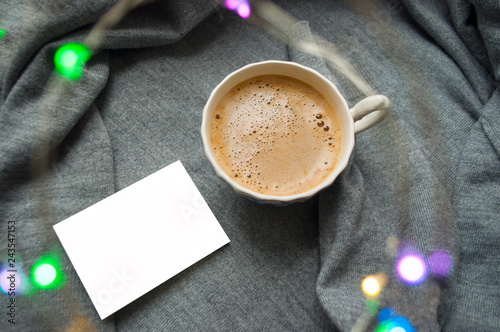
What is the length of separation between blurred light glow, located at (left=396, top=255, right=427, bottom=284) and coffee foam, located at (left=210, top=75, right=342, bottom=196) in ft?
0.67

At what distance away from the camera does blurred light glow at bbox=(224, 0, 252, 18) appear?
76 centimetres

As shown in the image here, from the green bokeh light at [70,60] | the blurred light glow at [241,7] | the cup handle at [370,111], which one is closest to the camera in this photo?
the cup handle at [370,111]

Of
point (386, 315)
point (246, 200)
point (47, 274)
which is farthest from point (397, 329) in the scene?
point (47, 274)

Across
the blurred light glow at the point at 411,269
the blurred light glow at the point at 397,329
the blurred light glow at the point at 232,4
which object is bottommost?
the blurred light glow at the point at 397,329

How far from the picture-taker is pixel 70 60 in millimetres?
663

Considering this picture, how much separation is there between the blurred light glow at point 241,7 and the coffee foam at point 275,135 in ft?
0.78

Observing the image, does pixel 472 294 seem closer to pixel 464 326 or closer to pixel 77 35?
pixel 464 326

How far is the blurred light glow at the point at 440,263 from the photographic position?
58cm

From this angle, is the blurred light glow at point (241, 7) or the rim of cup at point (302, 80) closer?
the rim of cup at point (302, 80)

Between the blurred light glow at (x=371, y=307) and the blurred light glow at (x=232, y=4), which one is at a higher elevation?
the blurred light glow at (x=232, y=4)

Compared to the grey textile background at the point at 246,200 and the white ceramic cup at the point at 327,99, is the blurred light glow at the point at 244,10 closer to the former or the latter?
the grey textile background at the point at 246,200

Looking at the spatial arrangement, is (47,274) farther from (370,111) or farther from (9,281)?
(370,111)

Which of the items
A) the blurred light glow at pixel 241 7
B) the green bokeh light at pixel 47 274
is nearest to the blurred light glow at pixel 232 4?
the blurred light glow at pixel 241 7

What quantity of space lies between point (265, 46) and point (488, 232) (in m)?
0.55
